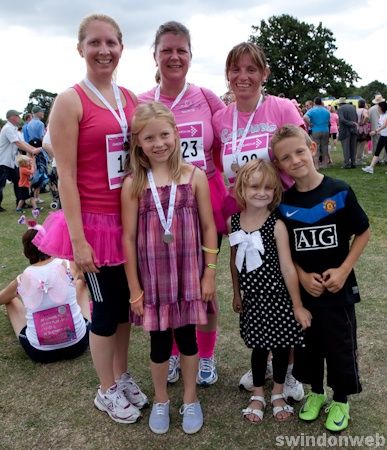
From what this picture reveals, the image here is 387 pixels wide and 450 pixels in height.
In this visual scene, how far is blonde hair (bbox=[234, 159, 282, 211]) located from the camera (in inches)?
82.6

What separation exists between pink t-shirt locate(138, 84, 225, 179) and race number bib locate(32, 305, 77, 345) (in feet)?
4.51

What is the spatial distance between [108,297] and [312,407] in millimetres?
1209

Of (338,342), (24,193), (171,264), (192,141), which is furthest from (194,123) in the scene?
(24,193)

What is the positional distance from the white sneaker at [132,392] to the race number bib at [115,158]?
1.16 metres

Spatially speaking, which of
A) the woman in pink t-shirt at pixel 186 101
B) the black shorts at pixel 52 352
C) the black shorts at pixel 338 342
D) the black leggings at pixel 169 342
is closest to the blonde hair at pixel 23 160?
the black shorts at pixel 52 352

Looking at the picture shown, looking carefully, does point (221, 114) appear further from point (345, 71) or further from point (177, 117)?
point (345, 71)

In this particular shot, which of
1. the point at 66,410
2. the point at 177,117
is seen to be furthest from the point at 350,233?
the point at 66,410

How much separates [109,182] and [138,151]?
0.21 m

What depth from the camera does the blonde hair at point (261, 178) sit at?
6.88 ft

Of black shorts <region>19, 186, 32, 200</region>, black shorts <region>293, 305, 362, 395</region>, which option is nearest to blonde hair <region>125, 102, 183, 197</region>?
black shorts <region>293, 305, 362, 395</region>

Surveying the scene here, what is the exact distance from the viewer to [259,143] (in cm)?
222

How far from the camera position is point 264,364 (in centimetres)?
232

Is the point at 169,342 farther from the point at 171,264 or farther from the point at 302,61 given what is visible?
the point at 302,61

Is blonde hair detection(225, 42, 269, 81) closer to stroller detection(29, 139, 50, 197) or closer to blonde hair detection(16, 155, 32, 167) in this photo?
blonde hair detection(16, 155, 32, 167)
